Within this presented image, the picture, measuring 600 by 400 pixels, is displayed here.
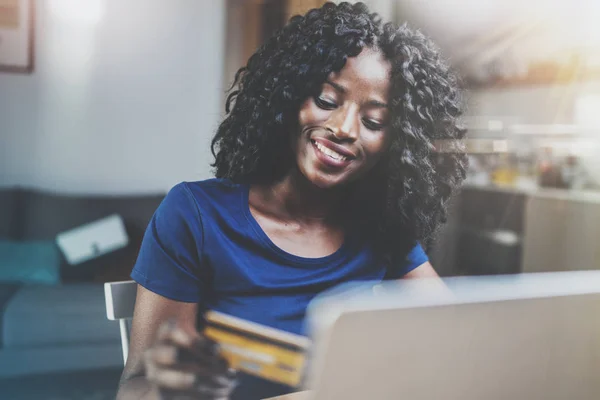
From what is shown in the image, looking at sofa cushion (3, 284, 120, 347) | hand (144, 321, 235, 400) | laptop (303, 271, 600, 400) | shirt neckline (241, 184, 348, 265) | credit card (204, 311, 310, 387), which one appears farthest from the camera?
sofa cushion (3, 284, 120, 347)

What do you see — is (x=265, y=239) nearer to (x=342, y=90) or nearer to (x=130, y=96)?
(x=342, y=90)

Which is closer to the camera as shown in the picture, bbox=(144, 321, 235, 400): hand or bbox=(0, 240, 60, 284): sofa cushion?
bbox=(144, 321, 235, 400): hand

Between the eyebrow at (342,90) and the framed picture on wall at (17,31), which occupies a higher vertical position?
the framed picture on wall at (17,31)

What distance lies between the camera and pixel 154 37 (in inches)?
41.2

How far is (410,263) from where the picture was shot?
110 cm

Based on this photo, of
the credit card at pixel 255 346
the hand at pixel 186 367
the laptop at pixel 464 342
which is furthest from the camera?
the credit card at pixel 255 346

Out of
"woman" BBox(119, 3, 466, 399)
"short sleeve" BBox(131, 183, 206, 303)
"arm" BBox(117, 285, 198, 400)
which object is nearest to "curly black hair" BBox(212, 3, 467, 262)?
"woman" BBox(119, 3, 466, 399)

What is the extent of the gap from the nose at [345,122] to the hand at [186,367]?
1.27 ft

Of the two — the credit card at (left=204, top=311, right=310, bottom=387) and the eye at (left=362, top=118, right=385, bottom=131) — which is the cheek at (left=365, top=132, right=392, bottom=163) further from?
the credit card at (left=204, top=311, right=310, bottom=387)

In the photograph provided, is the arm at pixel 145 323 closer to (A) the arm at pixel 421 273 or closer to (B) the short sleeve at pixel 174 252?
(B) the short sleeve at pixel 174 252

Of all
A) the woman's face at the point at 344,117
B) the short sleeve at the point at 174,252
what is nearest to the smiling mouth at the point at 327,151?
the woman's face at the point at 344,117

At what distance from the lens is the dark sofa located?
3.32 feet

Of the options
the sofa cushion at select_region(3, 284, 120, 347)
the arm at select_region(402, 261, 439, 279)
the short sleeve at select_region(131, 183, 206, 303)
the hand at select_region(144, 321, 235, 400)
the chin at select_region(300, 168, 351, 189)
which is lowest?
the sofa cushion at select_region(3, 284, 120, 347)

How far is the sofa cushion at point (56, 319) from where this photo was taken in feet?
3.45
